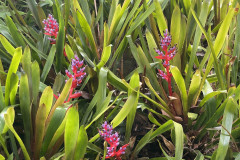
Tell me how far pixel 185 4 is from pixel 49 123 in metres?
0.93

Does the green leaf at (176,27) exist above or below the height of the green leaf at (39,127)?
above

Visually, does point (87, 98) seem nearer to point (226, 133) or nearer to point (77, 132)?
point (77, 132)

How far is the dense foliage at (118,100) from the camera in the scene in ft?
3.09

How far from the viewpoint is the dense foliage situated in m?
0.94

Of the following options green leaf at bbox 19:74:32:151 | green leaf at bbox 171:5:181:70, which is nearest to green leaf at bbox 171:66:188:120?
green leaf at bbox 171:5:181:70

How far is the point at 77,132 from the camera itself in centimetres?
87

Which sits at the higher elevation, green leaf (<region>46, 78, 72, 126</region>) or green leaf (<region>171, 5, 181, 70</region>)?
green leaf (<region>171, 5, 181, 70</region>)

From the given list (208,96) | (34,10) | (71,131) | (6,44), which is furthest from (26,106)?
(34,10)

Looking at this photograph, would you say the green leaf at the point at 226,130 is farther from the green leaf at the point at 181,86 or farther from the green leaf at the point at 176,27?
the green leaf at the point at 176,27

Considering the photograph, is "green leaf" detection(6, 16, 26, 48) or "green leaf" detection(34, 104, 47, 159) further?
"green leaf" detection(6, 16, 26, 48)

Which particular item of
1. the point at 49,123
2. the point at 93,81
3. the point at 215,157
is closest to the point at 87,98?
the point at 93,81

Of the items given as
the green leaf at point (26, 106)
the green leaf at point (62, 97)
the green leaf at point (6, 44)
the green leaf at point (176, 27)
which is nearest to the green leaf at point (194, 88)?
the green leaf at point (176, 27)

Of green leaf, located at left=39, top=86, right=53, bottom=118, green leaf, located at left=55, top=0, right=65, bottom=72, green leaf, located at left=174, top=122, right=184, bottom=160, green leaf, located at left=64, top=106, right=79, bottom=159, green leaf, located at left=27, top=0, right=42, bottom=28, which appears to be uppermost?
green leaf, located at left=27, top=0, right=42, bottom=28

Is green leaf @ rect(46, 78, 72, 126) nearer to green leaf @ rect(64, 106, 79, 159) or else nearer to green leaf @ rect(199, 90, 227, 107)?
green leaf @ rect(64, 106, 79, 159)
